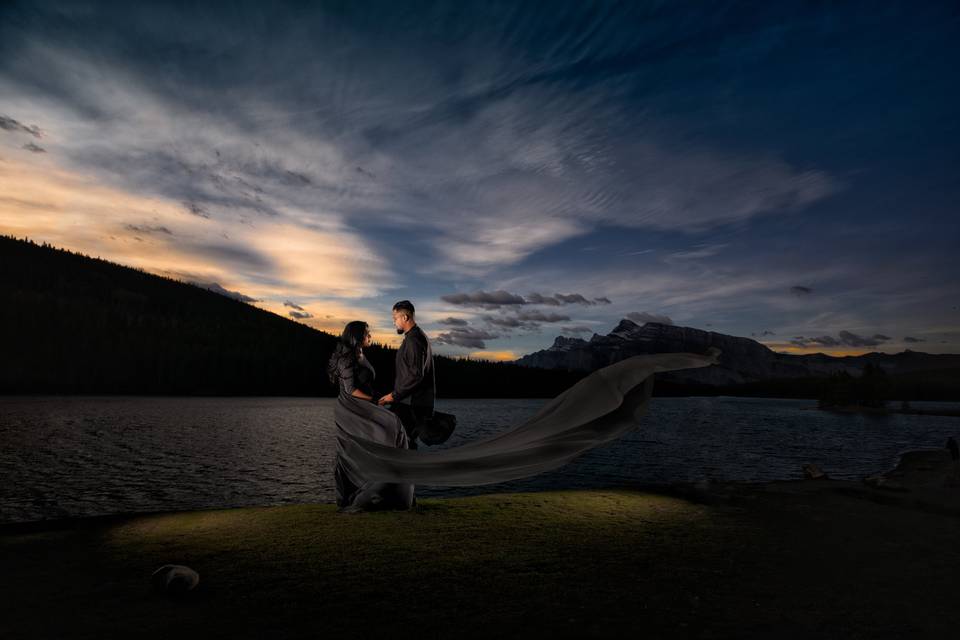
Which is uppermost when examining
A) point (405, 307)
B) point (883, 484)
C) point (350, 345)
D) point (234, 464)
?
point (405, 307)

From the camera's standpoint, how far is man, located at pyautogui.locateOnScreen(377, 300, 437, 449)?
8.78 m

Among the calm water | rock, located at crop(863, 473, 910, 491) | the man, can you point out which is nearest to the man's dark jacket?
the man

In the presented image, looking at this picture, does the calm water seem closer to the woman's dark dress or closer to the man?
the woman's dark dress

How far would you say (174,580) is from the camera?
6.12 meters

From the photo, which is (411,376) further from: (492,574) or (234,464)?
(234,464)

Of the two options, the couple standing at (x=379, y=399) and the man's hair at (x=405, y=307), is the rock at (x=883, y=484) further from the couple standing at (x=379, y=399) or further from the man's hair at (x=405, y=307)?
the man's hair at (x=405, y=307)

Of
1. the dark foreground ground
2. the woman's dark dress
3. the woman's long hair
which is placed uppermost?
the woman's long hair

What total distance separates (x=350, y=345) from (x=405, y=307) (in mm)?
1182

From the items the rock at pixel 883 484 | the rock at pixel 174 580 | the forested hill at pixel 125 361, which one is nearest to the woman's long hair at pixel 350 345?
the rock at pixel 174 580

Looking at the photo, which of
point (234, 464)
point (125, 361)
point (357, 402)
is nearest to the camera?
point (357, 402)

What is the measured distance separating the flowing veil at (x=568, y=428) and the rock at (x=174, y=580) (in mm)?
2994

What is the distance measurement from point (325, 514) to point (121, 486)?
2149 cm

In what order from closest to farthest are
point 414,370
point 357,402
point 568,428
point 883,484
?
point 568,428, point 414,370, point 357,402, point 883,484

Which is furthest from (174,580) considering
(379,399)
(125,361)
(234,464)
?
(125,361)
